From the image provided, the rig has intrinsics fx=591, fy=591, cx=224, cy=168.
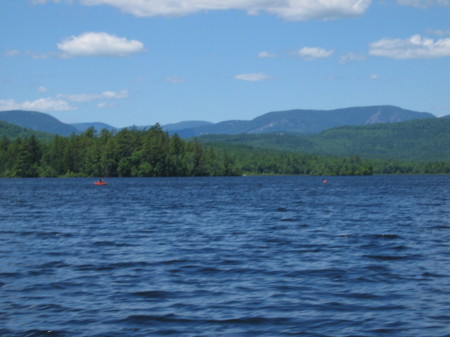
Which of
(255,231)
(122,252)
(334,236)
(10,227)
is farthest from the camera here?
(10,227)

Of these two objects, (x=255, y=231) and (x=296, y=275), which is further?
(x=255, y=231)

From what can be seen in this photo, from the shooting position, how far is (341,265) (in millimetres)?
29203

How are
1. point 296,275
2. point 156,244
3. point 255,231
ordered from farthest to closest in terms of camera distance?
point 255,231
point 156,244
point 296,275

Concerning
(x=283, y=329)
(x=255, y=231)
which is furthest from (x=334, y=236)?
(x=283, y=329)

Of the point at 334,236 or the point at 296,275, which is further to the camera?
the point at 334,236

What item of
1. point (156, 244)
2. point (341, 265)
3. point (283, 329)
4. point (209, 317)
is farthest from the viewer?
point (156, 244)

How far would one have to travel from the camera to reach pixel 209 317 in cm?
1980

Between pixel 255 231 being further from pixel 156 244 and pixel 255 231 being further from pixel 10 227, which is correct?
pixel 10 227

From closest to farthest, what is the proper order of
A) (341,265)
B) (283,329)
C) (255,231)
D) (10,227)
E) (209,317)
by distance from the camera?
(283,329), (209,317), (341,265), (255,231), (10,227)

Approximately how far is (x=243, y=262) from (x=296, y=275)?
413 cm

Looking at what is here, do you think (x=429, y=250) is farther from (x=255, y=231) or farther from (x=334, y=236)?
(x=255, y=231)

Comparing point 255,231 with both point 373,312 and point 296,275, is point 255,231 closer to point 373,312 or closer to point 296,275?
point 296,275

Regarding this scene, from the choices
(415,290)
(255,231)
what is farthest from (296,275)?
(255,231)

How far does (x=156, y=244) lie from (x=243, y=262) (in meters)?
8.75
